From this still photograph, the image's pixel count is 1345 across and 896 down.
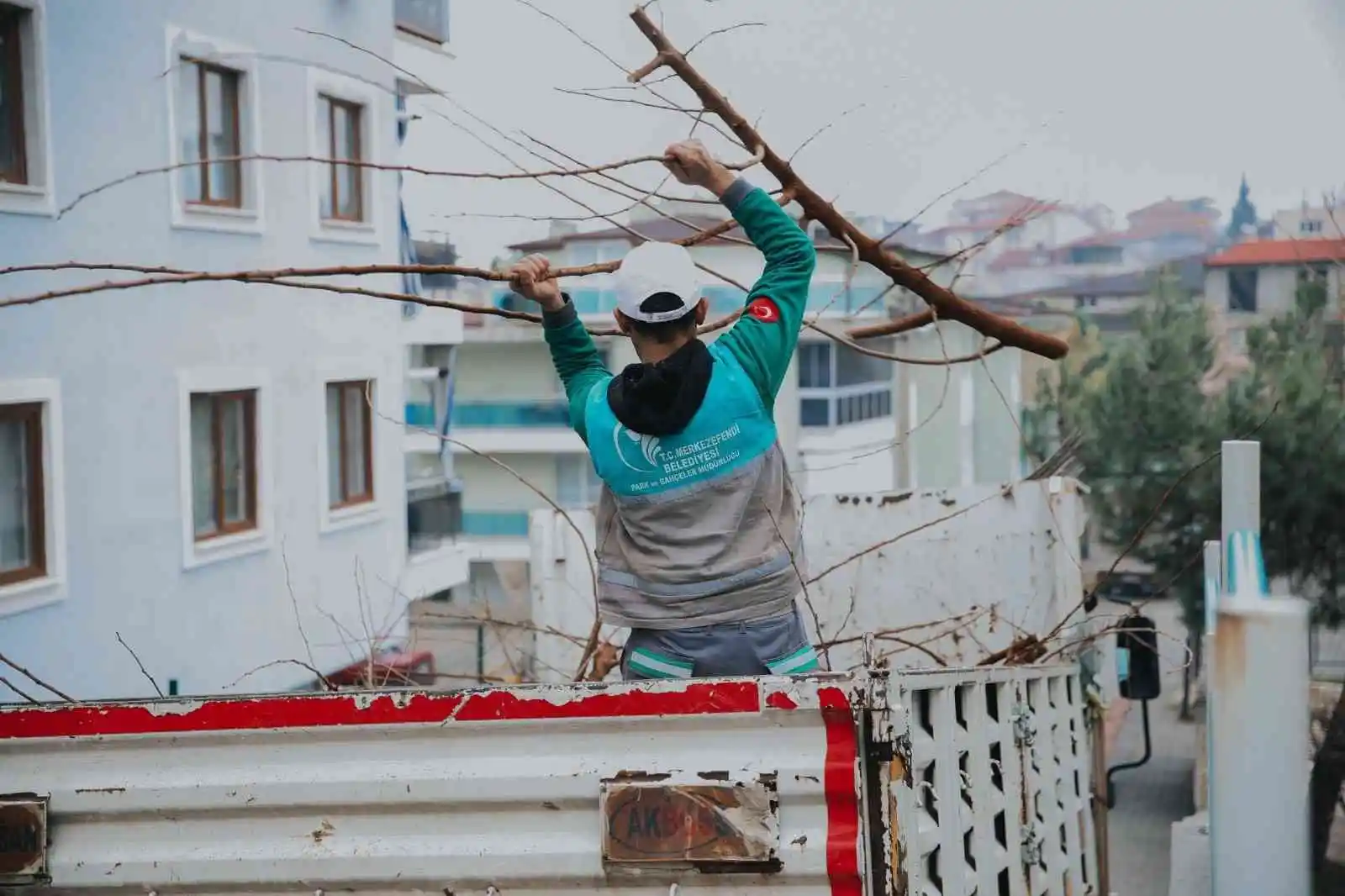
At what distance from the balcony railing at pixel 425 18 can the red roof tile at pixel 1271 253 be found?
8.14m

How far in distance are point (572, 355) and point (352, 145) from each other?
1141 cm

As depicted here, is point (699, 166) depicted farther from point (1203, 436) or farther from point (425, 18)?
point (1203, 436)

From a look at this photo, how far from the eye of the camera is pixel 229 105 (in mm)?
12273

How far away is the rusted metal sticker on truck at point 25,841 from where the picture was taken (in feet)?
9.16

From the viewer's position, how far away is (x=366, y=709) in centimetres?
274

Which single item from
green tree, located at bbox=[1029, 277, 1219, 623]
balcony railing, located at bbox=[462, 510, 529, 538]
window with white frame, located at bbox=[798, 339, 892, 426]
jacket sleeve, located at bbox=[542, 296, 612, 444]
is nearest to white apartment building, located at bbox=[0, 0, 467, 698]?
jacket sleeve, located at bbox=[542, 296, 612, 444]

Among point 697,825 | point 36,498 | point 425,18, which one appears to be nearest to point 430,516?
point 425,18

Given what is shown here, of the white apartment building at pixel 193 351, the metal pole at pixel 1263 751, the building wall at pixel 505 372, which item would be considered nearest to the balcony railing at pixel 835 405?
the building wall at pixel 505 372

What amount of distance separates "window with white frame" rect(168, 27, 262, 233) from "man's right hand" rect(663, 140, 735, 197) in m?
8.47

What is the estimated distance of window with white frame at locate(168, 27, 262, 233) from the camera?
37.3ft

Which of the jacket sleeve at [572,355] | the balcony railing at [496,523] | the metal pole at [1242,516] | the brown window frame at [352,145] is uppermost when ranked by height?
the brown window frame at [352,145]

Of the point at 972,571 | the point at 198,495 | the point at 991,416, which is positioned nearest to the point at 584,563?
the point at 972,571

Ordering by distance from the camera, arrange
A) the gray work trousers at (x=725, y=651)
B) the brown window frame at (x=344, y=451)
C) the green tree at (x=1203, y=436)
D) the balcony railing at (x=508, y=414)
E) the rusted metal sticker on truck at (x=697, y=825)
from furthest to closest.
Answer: the balcony railing at (x=508, y=414)
the green tree at (x=1203, y=436)
the brown window frame at (x=344, y=451)
the gray work trousers at (x=725, y=651)
the rusted metal sticker on truck at (x=697, y=825)

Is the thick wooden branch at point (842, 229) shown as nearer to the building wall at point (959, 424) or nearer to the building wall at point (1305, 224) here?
the building wall at point (1305, 224)
